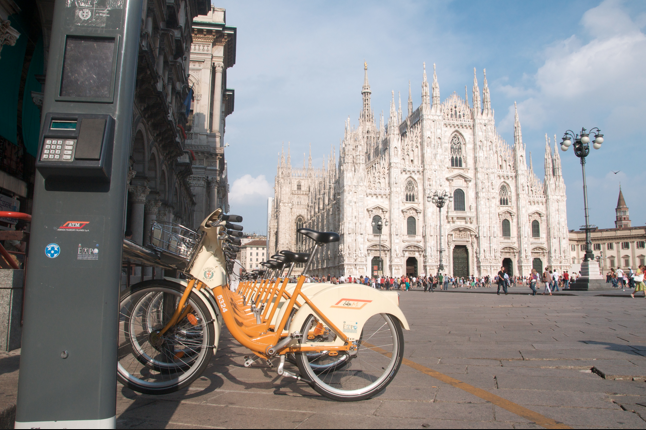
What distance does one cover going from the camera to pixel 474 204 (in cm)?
4362

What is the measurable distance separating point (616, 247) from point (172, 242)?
77106 millimetres

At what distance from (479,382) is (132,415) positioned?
248cm

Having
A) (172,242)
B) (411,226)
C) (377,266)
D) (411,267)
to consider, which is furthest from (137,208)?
(411,267)

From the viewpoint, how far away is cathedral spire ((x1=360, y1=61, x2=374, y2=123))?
191ft

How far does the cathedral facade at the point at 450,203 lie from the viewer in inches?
1612

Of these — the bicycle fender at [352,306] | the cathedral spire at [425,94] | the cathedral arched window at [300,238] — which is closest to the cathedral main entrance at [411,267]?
the cathedral spire at [425,94]

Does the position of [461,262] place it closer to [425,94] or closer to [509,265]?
[509,265]

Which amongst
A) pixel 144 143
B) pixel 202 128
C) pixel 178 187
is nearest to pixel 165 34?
pixel 144 143

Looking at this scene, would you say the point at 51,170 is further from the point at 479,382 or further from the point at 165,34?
the point at 165,34

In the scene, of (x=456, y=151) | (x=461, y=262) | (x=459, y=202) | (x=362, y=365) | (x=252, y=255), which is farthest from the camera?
(x=252, y=255)

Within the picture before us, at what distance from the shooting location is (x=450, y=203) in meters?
43.2

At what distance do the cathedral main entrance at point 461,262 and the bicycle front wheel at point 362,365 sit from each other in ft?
136

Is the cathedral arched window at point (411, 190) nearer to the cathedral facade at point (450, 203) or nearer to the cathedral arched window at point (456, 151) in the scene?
the cathedral facade at point (450, 203)

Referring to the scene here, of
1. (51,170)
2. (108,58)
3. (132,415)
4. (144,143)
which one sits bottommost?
(132,415)
